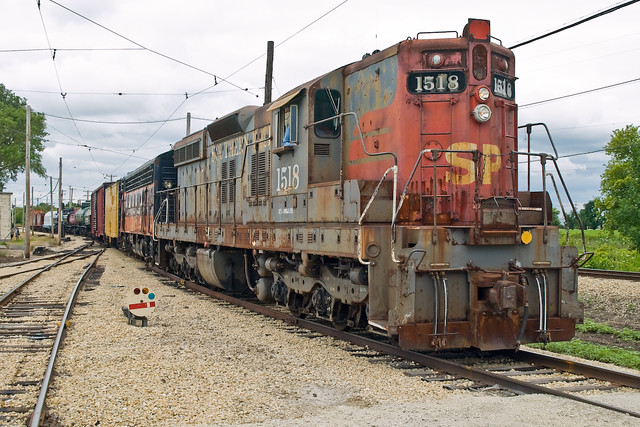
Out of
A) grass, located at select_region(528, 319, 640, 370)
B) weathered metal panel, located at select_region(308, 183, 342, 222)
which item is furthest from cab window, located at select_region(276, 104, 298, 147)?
grass, located at select_region(528, 319, 640, 370)

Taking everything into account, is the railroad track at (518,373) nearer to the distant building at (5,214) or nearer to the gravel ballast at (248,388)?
the gravel ballast at (248,388)

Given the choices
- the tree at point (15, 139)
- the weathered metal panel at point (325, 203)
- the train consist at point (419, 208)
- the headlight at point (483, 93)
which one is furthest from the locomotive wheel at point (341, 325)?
the tree at point (15, 139)

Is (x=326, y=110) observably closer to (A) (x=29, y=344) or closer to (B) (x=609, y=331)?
(A) (x=29, y=344)

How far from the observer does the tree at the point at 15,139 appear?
53.3m

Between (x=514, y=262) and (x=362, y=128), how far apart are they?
2.59 meters

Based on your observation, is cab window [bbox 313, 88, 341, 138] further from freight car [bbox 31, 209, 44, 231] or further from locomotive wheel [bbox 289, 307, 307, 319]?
freight car [bbox 31, 209, 44, 231]

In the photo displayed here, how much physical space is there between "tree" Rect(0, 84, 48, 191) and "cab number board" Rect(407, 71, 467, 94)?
171 feet

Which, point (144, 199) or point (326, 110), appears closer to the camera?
point (326, 110)

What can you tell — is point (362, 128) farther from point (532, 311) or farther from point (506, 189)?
point (532, 311)

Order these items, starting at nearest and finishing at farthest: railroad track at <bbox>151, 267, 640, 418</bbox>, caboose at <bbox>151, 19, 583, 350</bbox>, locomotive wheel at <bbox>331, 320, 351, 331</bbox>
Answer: railroad track at <bbox>151, 267, 640, 418</bbox>
caboose at <bbox>151, 19, 583, 350</bbox>
locomotive wheel at <bbox>331, 320, 351, 331</bbox>

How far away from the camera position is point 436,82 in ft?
22.9

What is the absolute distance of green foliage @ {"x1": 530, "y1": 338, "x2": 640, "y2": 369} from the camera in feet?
23.4

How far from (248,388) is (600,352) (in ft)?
15.0

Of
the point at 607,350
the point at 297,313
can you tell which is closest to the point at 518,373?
the point at 607,350
